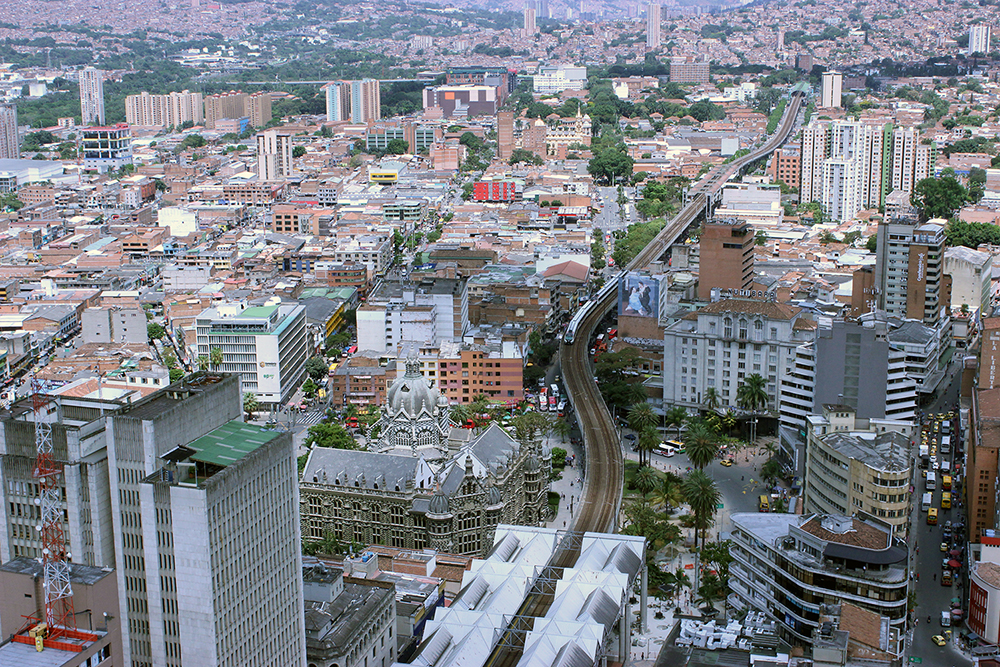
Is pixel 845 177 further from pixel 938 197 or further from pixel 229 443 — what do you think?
pixel 229 443

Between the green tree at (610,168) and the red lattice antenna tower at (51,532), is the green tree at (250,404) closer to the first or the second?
the red lattice antenna tower at (51,532)

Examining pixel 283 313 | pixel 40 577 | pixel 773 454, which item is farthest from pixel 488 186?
pixel 40 577


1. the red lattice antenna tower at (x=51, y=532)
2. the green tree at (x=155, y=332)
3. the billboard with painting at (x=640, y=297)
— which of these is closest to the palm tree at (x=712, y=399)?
the billboard with painting at (x=640, y=297)

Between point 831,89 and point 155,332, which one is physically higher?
point 831,89

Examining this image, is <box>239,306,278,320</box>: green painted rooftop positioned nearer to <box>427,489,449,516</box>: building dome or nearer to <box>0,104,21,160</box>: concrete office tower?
<box>427,489,449,516</box>: building dome

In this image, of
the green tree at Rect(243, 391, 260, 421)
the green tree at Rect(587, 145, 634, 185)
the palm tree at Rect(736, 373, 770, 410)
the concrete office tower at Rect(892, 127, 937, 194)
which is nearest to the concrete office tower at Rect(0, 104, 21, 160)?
the green tree at Rect(587, 145, 634, 185)

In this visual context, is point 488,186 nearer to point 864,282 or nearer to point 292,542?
point 864,282

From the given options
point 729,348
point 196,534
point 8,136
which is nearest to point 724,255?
point 729,348

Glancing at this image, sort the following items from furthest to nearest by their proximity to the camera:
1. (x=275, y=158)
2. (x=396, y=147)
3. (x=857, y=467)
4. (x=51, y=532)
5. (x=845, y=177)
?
(x=396, y=147), (x=275, y=158), (x=845, y=177), (x=857, y=467), (x=51, y=532)
